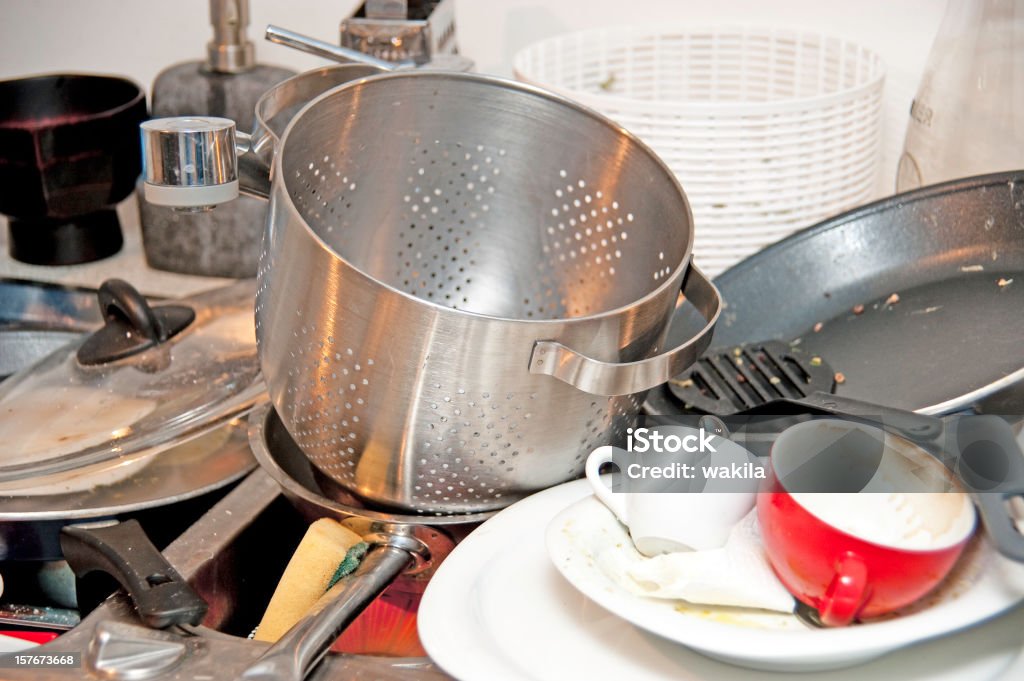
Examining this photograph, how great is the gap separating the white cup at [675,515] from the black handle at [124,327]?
0.43 m

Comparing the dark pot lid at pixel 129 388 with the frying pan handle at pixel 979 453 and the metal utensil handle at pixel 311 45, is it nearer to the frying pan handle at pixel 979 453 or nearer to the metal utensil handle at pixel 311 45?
the metal utensil handle at pixel 311 45

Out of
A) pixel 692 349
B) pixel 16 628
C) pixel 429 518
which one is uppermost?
pixel 692 349

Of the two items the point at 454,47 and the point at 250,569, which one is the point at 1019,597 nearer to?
the point at 250,569

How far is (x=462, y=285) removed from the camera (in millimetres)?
751

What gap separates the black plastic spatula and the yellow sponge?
259 millimetres

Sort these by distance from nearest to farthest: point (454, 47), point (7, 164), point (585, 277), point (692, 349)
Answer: point (692, 349), point (585, 277), point (7, 164), point (454, 47)

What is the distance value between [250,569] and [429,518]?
146 millimetres

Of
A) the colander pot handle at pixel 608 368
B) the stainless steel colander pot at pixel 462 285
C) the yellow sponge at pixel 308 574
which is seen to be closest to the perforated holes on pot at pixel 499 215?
the stainless steel colander pot at pixel 462 285

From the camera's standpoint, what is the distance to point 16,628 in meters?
0.65

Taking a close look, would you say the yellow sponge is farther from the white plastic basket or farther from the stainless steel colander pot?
the white plastic basket

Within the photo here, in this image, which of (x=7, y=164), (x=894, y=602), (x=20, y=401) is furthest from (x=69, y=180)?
(x=894, y=602)

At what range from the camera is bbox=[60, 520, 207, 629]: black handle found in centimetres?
53

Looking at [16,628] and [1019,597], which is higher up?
[1019,597]

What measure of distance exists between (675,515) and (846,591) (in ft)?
0.31
